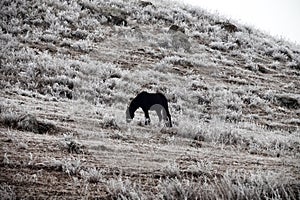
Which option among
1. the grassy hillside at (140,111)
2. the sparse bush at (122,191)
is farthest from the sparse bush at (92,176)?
the sparse bush at (122,191)

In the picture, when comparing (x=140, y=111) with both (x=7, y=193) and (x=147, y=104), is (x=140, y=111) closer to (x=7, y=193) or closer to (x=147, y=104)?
(x=147, y=104)

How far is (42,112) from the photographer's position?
8.48m

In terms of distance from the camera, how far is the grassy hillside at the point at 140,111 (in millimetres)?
4191

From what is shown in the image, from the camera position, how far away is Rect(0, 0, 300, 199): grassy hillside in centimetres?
419

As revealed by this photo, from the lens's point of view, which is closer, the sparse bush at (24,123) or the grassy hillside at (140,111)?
the grassy hillside at (140,111)

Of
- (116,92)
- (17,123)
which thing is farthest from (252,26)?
(17,123)

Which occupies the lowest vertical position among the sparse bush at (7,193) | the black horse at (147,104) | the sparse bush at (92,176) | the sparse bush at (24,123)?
the sparse bush at (7,193)

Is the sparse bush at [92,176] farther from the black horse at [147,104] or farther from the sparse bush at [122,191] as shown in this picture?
the black horse at [147,104]

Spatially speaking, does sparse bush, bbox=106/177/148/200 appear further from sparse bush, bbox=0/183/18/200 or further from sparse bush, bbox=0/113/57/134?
sparse bush, bbox=0/113/57/134

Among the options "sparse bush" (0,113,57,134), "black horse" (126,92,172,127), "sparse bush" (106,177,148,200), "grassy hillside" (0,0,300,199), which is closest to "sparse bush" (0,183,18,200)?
"grassy hillside" (0,0,300,199)

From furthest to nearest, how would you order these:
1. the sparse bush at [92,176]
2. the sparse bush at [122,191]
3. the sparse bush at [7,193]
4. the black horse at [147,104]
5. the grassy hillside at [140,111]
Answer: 1. the black horse at [147,104]
2. the sparse bush at [92,176]
3. the grassy hillside at [140,111]
4. the sparse bush at [122,191]
5. the sparse bush at [7,193]

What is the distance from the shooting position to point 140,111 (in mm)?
11352

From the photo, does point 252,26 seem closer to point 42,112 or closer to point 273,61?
point 273,61

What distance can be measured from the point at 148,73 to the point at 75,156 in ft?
36.3
